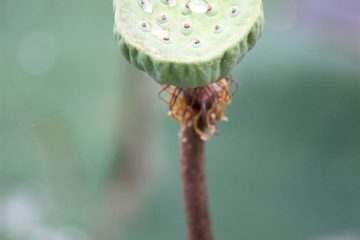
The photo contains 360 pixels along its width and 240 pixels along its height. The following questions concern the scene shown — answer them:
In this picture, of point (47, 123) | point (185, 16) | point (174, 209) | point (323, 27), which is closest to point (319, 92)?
point (323, 27)

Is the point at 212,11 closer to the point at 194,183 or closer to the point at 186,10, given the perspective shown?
the point at 186,10

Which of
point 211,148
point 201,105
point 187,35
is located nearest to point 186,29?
point 187,35

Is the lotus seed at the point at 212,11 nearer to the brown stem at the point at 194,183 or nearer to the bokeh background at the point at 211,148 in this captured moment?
the brown stem at the point at 194,183

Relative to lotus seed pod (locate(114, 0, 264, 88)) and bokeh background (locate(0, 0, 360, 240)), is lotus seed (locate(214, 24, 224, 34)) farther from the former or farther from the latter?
bokeh background (locate(0, 0, 360, 240))

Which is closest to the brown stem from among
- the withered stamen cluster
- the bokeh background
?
the withered stamen cluster

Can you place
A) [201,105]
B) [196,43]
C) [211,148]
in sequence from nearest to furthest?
[196,43], [201,105], [211,148]

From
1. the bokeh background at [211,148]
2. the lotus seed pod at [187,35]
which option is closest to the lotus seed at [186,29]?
the lotus seed pod at [187,35]

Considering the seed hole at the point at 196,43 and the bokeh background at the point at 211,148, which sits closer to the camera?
the seed hole at the point at 196,43
